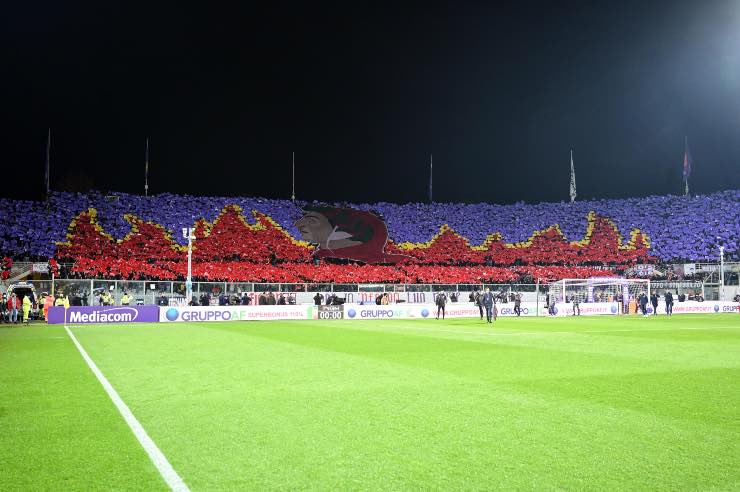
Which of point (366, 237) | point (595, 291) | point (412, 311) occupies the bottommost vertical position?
point (412, 311)

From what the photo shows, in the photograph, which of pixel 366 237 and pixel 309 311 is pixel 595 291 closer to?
pixel 309 311

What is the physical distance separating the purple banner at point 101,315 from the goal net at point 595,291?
26.3m

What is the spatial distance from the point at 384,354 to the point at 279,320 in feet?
67.8

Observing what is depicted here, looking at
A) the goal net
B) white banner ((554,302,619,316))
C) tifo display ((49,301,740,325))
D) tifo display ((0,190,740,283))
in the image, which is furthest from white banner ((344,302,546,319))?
tifo display ((0,190,740,283))

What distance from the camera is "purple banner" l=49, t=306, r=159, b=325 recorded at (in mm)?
31453

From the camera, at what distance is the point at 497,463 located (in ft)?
18.9

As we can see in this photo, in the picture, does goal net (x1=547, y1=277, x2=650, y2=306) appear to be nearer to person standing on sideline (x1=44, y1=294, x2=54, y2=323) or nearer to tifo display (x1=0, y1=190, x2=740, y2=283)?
tifo display (x1=0, y1=190, x2=740, y2=283)

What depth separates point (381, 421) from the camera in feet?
24.9

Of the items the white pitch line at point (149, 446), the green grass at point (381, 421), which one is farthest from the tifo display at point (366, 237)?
the white pitch line at point (149, 446)

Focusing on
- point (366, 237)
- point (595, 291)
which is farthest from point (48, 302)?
point (595, 291)

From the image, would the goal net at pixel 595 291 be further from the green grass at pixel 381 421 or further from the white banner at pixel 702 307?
the green grass at pixel 381 421

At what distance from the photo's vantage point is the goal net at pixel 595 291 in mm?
43312

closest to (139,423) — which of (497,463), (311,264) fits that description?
(497,463)

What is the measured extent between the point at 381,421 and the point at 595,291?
135 ft
